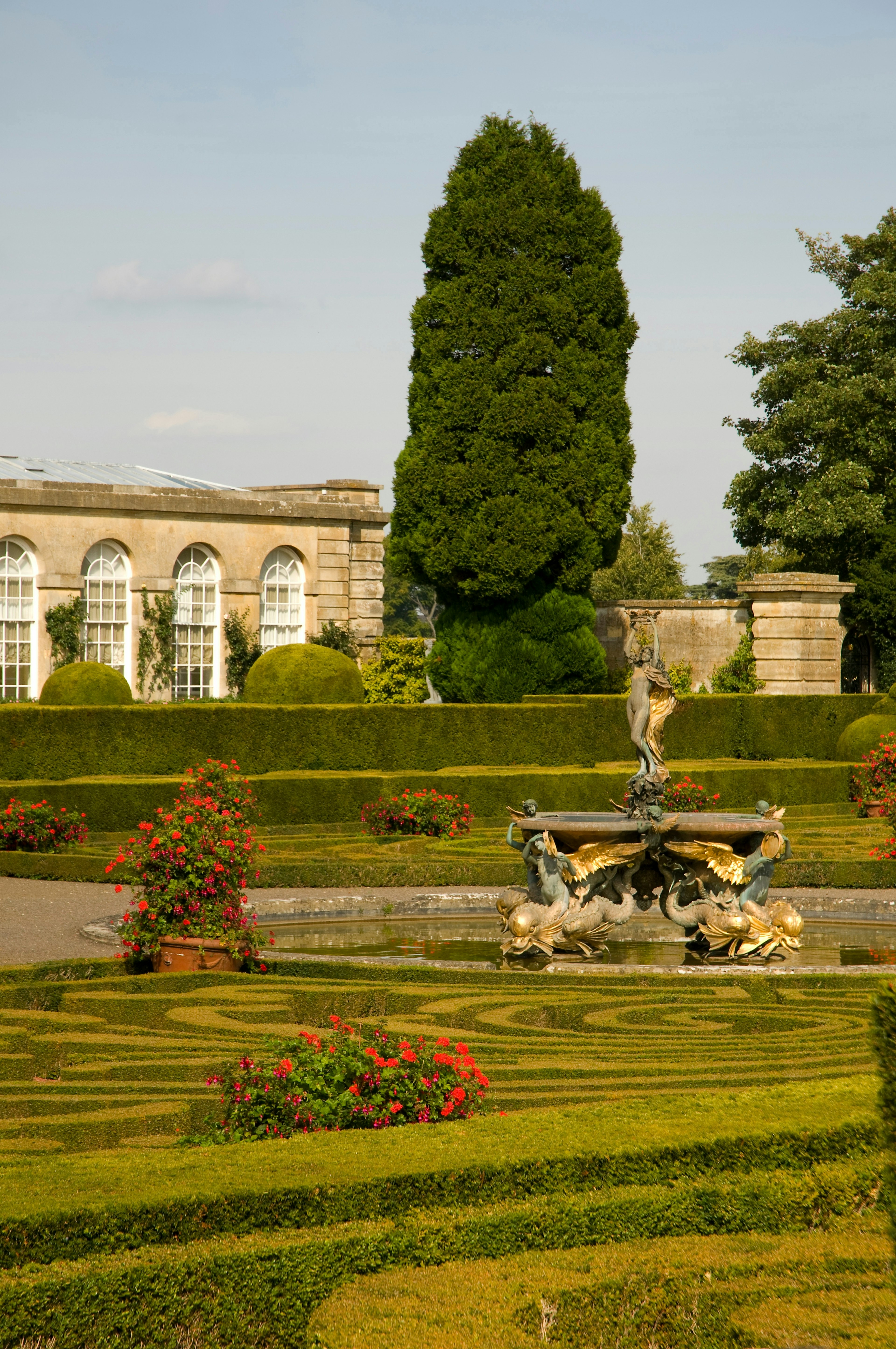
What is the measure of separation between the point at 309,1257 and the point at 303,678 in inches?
832

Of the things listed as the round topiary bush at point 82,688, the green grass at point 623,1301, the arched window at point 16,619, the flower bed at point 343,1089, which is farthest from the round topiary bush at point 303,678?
the green grass at point 623,1301

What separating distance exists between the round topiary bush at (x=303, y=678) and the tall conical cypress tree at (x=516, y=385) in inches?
204

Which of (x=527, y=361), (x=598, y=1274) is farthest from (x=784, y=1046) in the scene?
(x=527, y=361)

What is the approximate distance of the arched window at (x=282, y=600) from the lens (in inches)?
1244

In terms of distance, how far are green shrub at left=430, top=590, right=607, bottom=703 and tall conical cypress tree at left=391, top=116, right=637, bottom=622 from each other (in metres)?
0.36

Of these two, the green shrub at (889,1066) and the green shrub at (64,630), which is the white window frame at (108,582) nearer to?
the green shrub at (64,630)

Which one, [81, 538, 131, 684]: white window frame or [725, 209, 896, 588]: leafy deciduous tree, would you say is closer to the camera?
[81, 538, 131, 684]: white window frame

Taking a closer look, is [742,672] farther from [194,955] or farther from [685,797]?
[194,955]

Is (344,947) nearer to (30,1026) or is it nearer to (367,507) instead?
(30,1026)

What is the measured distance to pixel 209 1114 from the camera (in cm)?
687

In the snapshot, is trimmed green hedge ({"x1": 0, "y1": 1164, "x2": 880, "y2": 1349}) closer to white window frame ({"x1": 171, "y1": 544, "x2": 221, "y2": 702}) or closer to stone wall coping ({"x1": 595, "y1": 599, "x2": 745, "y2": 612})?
white window frame ({"x1": 171, "y1": 544, "x2": 221, "y2": 702})

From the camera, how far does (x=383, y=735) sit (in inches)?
955

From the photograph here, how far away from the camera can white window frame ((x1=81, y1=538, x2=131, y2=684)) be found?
28906 mm

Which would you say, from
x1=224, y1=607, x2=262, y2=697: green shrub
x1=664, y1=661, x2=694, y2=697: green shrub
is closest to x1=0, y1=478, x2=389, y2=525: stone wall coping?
x1=224, y1=607, x2=262, y2=697: green shrub
